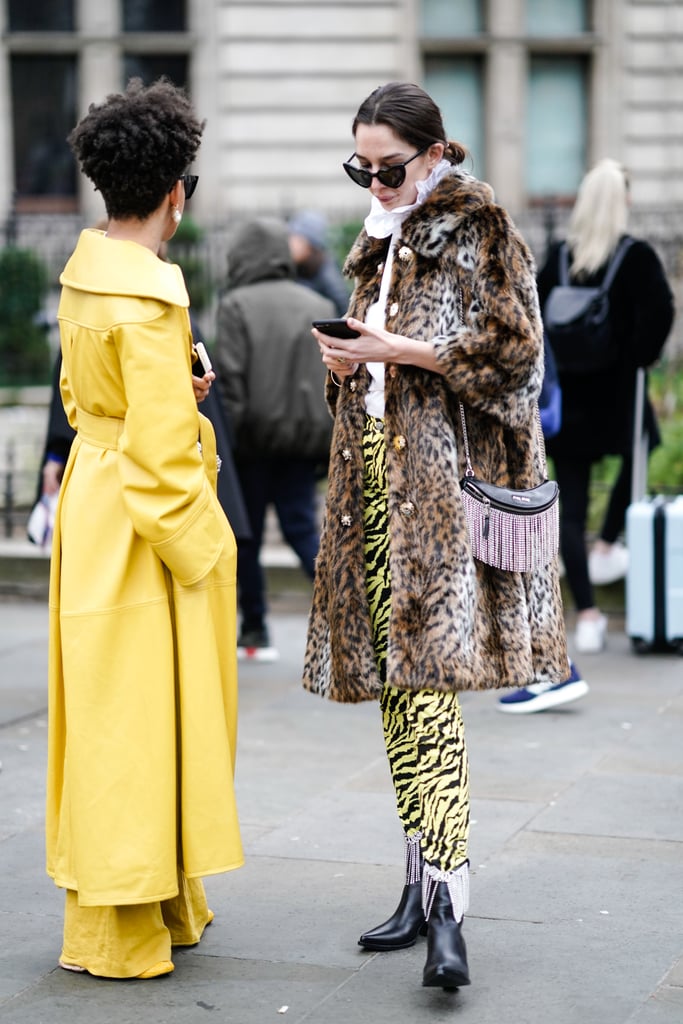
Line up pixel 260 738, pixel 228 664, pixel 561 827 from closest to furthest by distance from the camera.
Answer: pixel 228 664 < pixel 561 827 < pixel 260 738

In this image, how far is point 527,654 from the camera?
3562 millimetres

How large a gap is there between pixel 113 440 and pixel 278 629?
4649 millimetres

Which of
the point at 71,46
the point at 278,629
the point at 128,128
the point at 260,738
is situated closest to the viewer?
the point at 128,128

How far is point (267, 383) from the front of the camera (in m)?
7.03

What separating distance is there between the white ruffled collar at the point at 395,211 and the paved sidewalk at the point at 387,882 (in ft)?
5.53

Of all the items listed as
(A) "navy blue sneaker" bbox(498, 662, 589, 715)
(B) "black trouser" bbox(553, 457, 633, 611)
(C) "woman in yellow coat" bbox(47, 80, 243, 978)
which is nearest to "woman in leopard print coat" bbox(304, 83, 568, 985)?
(C) "woman in yellow coat" bbox(47, 80, 243, 978)

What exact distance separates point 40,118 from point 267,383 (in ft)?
51.5

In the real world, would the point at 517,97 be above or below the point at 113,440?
above

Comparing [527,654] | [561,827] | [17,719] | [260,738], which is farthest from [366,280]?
[17,719]

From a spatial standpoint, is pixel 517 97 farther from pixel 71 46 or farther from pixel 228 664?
pixel 228 664

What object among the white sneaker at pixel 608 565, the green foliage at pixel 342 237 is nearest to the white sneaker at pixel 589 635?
the white sneaker at pixel 608 565

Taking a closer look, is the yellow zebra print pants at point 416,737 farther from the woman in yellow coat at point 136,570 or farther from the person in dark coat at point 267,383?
the person in dark coat at point 267,383

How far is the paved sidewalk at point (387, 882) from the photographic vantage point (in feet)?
11.3

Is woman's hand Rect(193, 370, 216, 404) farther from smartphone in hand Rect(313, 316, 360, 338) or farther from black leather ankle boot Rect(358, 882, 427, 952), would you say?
black leather ankle boot Rect(358, 882, 427, 952)
